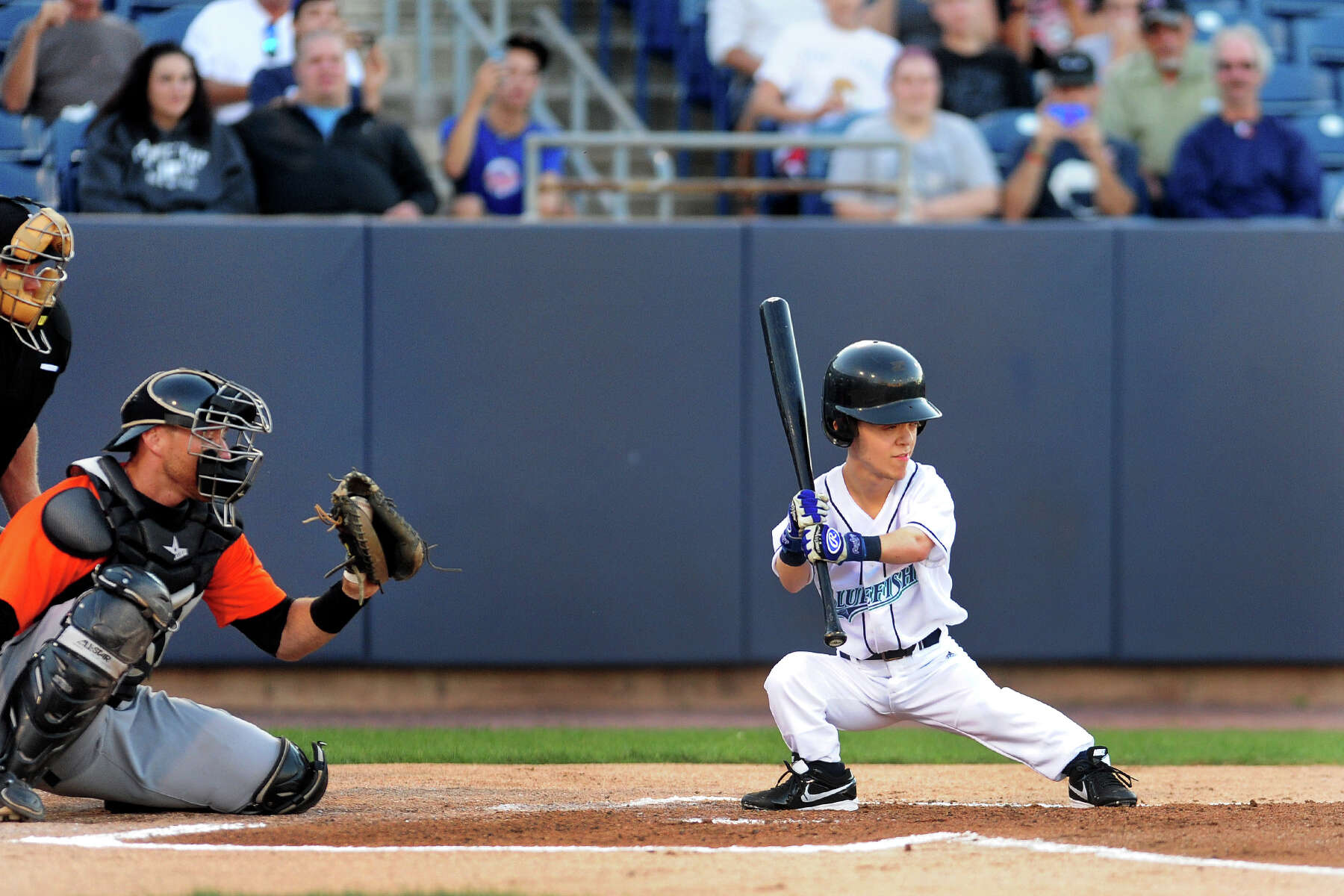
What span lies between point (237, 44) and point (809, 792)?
538 centimetres

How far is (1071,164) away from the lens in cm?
764

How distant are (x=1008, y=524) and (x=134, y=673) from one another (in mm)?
4040

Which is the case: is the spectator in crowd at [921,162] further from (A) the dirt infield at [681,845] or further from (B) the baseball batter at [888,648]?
(A) the dirt infield at [681,845]

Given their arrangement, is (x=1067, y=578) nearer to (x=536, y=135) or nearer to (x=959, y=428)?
(x=959, y=428)

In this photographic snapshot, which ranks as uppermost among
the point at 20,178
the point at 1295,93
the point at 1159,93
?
the point at 1295,93

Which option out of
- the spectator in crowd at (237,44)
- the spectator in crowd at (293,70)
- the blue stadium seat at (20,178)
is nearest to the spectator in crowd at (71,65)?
the blue stadium seat at (20,178)

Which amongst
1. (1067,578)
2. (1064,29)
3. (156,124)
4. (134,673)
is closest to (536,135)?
(156,124)

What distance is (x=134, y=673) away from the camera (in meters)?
3.94

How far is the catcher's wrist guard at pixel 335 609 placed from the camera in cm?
399

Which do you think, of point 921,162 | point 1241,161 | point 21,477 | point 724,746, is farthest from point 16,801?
point 1241,161

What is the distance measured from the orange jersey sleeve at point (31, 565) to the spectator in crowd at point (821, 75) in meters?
5.08

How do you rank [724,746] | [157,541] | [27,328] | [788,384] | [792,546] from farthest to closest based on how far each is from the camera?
[724,746] → [27,328] → [788,384] → [792,546] → [157,541]

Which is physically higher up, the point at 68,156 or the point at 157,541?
the point at 68,156

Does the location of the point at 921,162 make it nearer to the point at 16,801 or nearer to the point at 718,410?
the point at 718,410
